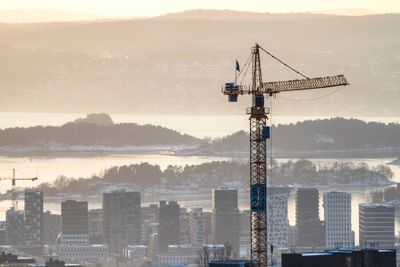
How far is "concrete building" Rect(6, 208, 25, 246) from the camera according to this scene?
242 ft

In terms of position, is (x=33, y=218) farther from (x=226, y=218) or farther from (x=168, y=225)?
(x=226, y=218)

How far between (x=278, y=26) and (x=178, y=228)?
9389 centimetres

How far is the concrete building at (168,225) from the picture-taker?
7369 centimetres

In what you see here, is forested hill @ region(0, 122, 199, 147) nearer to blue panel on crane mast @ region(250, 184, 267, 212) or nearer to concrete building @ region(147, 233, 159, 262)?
concrete building @ region(147, 233, 159, 262)

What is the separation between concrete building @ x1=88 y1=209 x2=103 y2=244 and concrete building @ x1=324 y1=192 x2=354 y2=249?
26.7 feet

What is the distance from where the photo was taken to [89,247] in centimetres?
7188

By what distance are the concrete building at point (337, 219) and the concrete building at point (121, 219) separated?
271 inches

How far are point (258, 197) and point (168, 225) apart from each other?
3644cm

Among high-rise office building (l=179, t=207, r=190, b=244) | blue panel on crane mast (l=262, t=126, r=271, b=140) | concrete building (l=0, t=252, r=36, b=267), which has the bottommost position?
concrete building (l=0, t=252, r=36, b=267)

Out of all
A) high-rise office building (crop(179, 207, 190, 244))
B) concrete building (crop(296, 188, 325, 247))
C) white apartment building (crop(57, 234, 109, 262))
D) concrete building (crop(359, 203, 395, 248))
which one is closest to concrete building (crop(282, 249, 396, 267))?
white apartment building (crop(57, 234, 109, 262))

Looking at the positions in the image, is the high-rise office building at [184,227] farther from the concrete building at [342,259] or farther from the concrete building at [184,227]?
the concrete building at [342,259]

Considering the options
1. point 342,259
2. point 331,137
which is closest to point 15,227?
point 342,259

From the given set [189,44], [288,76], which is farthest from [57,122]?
[189,44]

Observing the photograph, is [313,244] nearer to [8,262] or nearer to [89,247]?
[89,247]
